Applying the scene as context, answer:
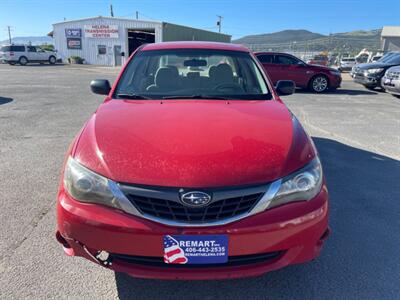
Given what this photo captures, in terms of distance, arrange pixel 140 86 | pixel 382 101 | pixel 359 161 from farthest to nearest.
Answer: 1. pixel 382 101
2. pixel 359 161
3. pixel 140 86

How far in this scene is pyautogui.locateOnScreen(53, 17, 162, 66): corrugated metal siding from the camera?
34.3 m

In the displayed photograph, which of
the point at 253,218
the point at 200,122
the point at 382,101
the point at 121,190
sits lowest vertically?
the point at 382,101

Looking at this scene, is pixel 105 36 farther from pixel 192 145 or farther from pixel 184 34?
pixel 192 145

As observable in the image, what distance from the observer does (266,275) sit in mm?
2438

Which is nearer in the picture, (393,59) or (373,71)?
(373,71)

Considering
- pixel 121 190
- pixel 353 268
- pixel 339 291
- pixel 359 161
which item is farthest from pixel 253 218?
pixel 359 161

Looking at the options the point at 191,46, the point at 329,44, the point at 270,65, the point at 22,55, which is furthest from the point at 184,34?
the point at 191,46

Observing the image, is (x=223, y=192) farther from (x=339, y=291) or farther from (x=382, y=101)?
(x=382, y=101)

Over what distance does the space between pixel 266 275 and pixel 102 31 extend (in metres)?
37.0

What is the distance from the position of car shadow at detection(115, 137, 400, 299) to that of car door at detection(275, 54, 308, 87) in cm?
997

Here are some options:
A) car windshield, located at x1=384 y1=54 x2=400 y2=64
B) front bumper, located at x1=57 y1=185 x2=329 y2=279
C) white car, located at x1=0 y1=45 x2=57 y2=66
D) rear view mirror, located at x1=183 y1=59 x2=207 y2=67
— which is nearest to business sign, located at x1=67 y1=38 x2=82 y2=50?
white car, located at x1=0 y1=45 x2=57 y2=66

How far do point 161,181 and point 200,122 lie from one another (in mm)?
765

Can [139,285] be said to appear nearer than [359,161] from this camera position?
Yes

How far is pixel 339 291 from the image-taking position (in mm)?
2295
